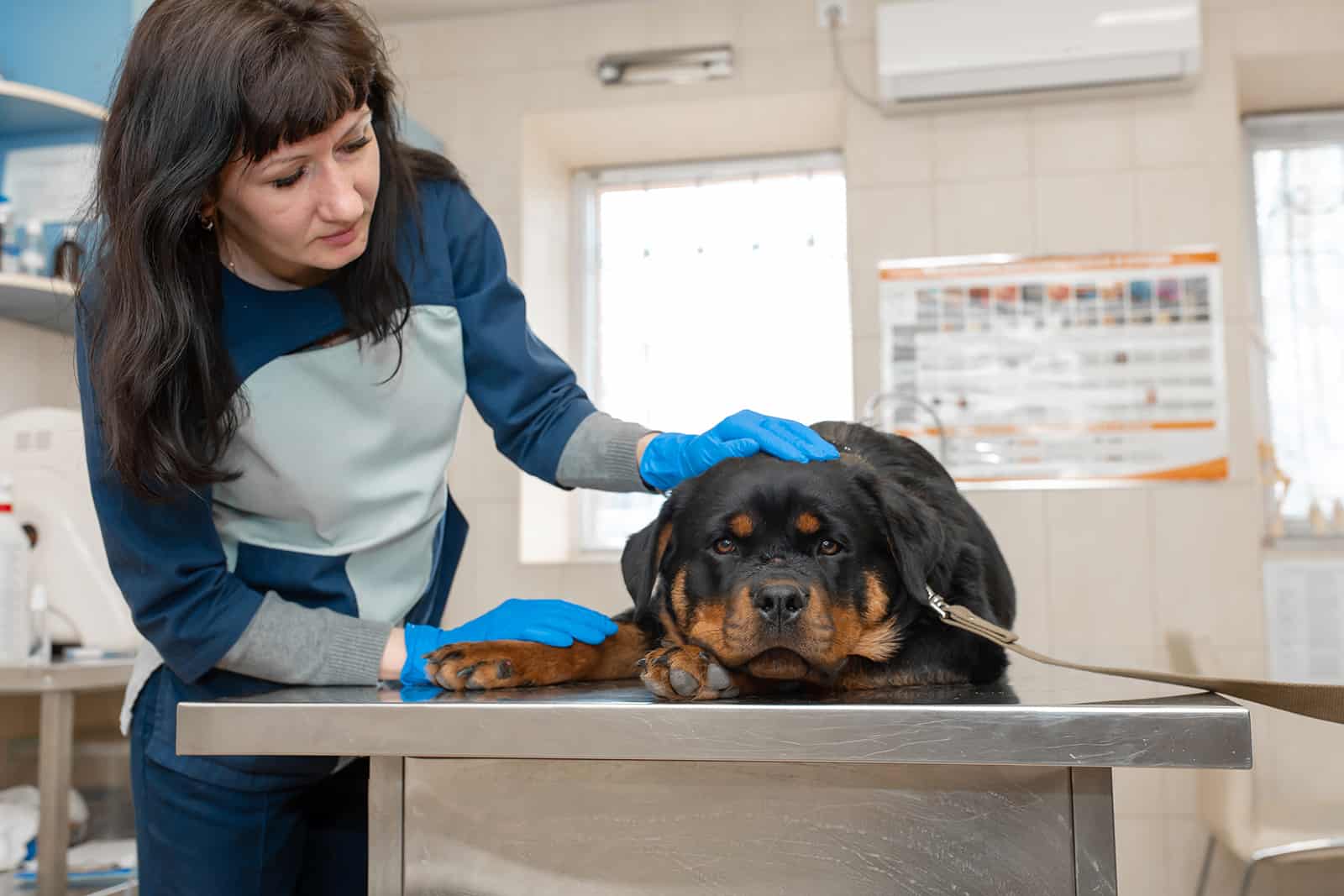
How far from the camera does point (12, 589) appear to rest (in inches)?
99.7

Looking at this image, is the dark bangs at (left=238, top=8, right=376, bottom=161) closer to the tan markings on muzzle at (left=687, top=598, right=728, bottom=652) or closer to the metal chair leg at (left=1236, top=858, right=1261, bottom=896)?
the tan markings on muzzle at (left=687, top=598, right=728, bottom=652)

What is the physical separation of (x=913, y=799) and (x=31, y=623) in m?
2.44

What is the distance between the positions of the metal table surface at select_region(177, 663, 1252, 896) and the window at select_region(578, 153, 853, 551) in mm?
3347

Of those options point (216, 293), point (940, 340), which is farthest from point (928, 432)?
point (216, 293)

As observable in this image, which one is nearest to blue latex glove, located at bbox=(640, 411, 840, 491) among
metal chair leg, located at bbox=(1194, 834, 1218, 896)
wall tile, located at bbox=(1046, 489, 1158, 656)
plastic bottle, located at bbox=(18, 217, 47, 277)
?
plastic bottle, located at bbox=(18, 217, 47, 277)

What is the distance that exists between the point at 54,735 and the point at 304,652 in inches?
57.3

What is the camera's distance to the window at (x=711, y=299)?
432 centimetres

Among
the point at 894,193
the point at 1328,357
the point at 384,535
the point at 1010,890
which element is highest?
the point at 894,193

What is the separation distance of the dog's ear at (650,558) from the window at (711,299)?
2.92 m

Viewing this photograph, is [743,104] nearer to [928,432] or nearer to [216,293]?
[928,432]

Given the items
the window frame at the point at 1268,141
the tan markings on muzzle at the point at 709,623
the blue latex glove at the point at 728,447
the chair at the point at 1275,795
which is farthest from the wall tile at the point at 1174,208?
the tan markings on muzzle at the point at 709,623

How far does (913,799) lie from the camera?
2.83ft

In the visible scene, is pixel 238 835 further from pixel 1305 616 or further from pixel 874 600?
pixel 1305 616

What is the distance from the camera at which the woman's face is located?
1.23 meters
